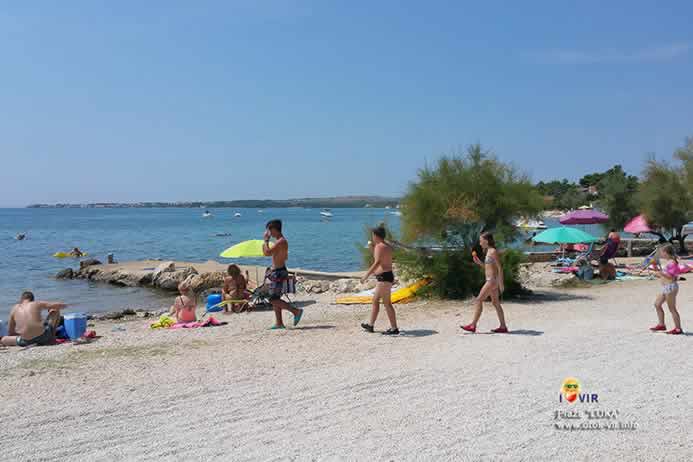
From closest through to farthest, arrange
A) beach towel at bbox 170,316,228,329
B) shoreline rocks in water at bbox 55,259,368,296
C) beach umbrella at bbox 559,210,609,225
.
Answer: beach towel at bbox 170,316,228,329 → shoreline rocks in water at bbox 55,259,368,296 → beach umbrella at bbox 559,210,609,225

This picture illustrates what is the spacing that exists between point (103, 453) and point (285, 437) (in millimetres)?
1328

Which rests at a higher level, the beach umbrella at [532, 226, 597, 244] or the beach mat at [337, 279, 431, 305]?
the beach umbrella at [532, 226, 597, 244]

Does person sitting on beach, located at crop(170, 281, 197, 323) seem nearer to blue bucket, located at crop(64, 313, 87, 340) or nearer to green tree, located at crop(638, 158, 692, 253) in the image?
blue bucket, located at crop(64, 313, 87, 340)

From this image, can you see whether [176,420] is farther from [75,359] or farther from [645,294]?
[645,294]

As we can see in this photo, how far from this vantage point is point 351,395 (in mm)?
6039

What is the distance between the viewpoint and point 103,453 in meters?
4.72

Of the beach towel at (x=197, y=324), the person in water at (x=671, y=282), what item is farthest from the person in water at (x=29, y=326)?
the person in water at (x=671, y=282)

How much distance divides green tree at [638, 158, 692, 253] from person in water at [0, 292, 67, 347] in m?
23.6

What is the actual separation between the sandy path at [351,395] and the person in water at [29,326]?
0.50 metres

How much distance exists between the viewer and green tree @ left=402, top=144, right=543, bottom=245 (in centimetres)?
1325

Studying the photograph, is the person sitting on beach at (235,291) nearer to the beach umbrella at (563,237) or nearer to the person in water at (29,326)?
the person in water at (29,326)

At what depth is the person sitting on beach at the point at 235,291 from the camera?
44.4ft

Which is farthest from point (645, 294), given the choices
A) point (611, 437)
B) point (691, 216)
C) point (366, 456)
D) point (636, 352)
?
point (691, 216)

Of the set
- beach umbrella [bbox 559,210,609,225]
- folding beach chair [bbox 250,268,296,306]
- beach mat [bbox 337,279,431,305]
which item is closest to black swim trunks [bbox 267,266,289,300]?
folding beach chair [bbox 250,268,296,306]
